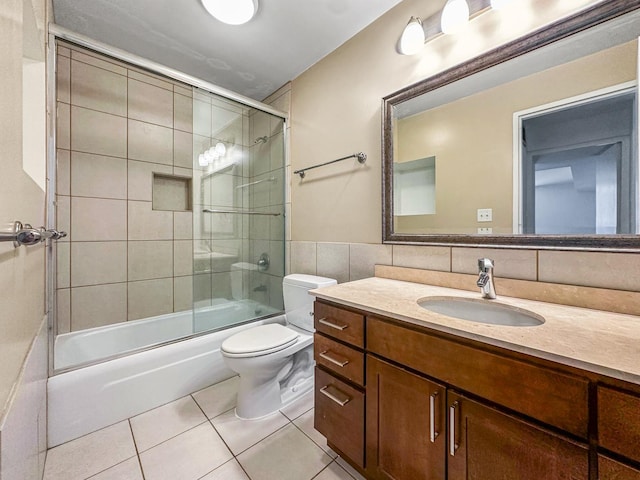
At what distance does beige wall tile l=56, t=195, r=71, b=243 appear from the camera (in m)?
1.75

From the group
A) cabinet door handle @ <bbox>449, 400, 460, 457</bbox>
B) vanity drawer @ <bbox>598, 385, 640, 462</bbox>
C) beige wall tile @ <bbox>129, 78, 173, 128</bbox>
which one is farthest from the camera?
beige wall tile @ <bbox>129, 78, 173, 128</bbox>

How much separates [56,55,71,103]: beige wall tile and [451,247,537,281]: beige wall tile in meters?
2.67

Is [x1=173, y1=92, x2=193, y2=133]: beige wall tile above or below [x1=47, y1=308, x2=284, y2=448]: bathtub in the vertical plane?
above

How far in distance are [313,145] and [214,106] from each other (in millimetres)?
896

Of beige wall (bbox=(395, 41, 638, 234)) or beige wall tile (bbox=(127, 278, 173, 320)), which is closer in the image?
beige wall (bbox=(395, 41, 638, 234))

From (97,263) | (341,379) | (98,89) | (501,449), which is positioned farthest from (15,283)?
(98,89)

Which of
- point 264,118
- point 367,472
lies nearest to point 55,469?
point 367,472

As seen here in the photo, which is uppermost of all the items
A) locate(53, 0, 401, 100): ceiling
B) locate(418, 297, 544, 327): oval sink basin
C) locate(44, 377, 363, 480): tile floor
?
locate(53, 0, 401, 100): ceiling

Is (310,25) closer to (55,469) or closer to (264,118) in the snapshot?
(264,118)

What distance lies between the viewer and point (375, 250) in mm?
1608

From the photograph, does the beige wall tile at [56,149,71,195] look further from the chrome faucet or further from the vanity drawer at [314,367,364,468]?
the chrome faucet

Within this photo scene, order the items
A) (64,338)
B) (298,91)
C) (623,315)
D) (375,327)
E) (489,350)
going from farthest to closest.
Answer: (298,91) → (64,338) → (375,327) → (623,315) → (489,350)

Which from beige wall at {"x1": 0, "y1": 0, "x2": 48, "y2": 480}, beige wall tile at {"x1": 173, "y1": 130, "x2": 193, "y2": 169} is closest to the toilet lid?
beige wall at {"x1": 0, "y1": 0, "x2": 48, "y2": 480}

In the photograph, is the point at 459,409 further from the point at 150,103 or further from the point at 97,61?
the point at 97,61
